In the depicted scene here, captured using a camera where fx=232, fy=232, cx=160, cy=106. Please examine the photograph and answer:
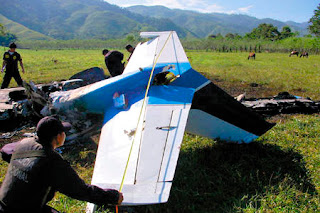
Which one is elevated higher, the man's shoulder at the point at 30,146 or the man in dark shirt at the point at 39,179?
the man's shoulder at the point at 30,146

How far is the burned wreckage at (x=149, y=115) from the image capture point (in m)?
2.71

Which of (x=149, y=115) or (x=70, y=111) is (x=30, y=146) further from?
(x=70, y=111)

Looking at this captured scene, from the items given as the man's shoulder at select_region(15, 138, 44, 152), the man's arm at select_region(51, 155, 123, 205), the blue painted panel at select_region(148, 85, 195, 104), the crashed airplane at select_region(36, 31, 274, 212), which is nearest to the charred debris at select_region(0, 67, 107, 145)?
the crashed airplane at select_region(36, 31, 274, 212)

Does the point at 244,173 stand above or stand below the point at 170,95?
below

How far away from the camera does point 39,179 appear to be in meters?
2.21

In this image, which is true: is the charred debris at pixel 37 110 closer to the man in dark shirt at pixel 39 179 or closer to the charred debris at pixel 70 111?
the charred debris at pixel 70 111

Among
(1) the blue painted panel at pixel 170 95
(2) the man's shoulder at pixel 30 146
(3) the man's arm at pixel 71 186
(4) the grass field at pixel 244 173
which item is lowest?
(4) the grass field at pixel 244 173

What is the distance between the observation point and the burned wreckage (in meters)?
2.71

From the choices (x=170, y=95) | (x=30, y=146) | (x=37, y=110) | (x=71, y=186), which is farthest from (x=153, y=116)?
(x=37, y=110)

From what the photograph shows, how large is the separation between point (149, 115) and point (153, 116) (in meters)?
0.07

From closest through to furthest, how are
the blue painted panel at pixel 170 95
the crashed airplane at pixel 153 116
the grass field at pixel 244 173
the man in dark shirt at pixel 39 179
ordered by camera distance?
the man in dark shirt at pixel 39 179 → the crashed airplane at pixel 153 116 → the grass field at pixel 244 173 → the blue painted panel at pixel 170 95

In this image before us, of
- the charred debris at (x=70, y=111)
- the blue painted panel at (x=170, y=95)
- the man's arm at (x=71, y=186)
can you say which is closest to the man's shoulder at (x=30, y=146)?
the man's arm at (x=71, y=186)

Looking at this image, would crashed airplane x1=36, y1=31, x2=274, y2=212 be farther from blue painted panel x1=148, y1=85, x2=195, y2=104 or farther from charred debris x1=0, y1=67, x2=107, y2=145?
charred debris x1=0, y1=67, x2=107, y2=145

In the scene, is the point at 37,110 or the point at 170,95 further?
the point at 37,110
